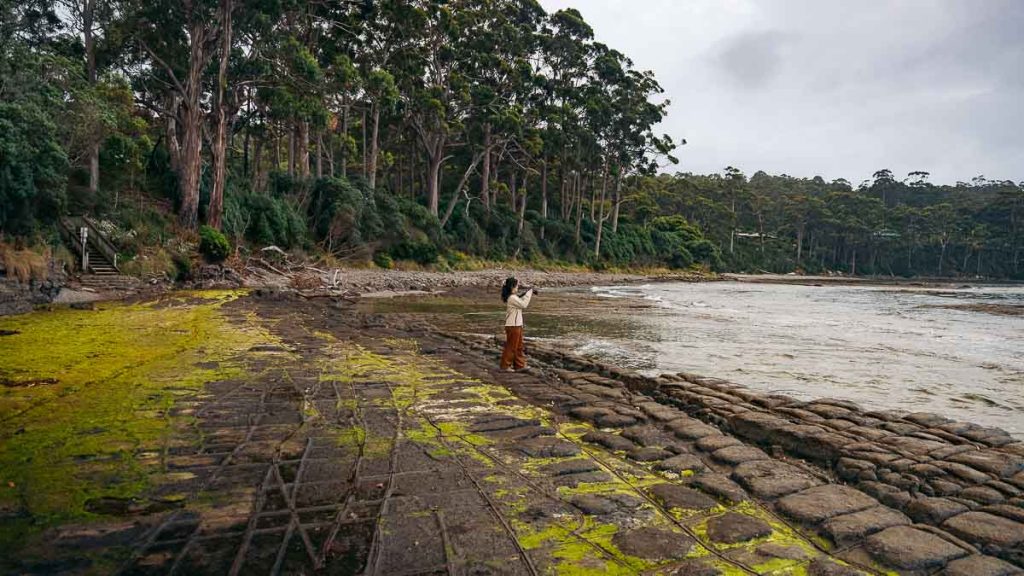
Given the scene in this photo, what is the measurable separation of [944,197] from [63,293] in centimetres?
12225

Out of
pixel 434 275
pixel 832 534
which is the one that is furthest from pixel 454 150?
pixel 832 534

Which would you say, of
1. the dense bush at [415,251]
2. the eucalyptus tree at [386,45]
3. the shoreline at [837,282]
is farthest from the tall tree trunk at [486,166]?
the shoreline at [837,282]

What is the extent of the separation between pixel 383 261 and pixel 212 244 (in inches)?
413

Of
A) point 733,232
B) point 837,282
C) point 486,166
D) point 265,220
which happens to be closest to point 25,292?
point 265,220

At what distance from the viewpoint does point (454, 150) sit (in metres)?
44.8

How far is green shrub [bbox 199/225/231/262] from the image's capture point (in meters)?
21.8

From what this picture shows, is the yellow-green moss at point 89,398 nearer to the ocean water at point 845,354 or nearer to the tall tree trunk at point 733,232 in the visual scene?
the ocean water at point 845,354

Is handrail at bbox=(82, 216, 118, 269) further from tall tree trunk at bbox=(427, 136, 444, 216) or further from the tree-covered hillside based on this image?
tall tree trunk at bbox=(427, 136, 444, 216)

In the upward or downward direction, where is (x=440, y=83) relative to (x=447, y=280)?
upward

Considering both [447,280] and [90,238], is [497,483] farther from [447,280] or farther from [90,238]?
[447,280]

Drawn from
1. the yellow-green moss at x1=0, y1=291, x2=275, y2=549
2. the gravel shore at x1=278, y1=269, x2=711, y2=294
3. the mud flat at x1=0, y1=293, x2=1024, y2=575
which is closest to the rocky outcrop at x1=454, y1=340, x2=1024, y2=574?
the mud flat at x1=0, y1=293, x2=1024, y2=575

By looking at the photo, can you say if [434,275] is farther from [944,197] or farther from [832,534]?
[944,197]

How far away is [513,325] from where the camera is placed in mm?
7789

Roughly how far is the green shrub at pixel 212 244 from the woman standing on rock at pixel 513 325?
18.0 m
